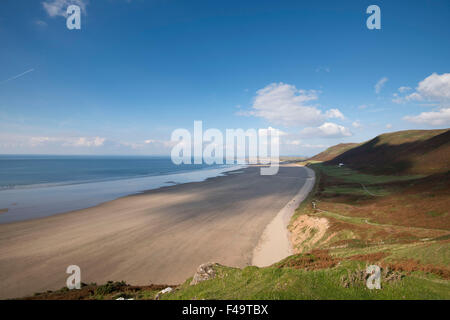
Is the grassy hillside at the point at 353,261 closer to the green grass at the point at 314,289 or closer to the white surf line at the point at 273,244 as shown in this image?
the green grass at the point at 314,289

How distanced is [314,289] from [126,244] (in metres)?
21.5

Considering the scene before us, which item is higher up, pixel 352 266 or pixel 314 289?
pixel 314 289

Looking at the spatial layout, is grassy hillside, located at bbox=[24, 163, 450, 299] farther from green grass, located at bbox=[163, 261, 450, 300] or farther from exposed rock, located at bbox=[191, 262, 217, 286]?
exposed rock, located at bbox=[191, 262, 217, 286]

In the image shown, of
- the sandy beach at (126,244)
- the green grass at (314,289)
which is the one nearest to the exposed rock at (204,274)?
the green grass at (314,289)

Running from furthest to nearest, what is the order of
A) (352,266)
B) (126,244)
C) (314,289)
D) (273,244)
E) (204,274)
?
(273,244) < (126,244) < (204,274) < (352,266) < (314,289)

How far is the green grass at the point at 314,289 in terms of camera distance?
19.7 ft

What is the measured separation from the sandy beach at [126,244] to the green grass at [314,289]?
9.26m

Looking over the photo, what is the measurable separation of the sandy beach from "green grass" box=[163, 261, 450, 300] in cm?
926

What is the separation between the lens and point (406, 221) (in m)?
19.4

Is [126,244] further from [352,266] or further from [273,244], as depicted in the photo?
[352,266]

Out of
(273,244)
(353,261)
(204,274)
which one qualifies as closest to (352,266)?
(353,261)

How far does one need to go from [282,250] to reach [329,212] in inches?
435

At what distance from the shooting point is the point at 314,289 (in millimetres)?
6406
